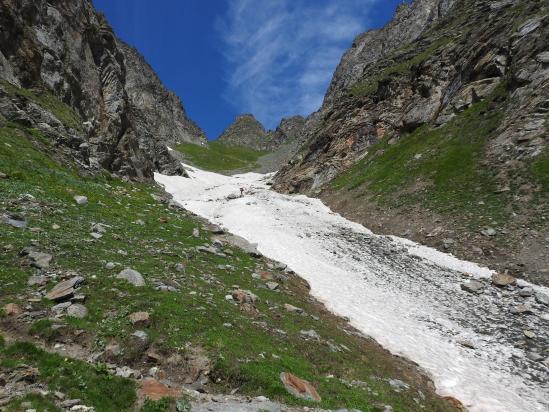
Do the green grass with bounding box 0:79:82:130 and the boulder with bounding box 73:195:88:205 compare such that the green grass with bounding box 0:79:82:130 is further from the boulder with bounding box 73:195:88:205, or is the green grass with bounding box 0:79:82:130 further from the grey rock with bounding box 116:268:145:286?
the grey rock with bounding box 116:268:145:286

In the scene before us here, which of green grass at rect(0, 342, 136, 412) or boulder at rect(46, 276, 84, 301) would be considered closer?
green grass at rect(0, 342, 136, 412)

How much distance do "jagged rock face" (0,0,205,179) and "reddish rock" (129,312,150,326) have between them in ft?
86.6

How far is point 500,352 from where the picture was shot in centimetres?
1980

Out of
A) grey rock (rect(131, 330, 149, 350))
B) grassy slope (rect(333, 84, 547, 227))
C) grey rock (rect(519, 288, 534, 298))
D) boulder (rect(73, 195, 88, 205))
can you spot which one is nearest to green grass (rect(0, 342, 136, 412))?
grey rock (rect(131, 330, 149, 350))

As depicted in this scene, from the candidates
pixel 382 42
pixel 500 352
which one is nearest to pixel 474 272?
pixel 500 352

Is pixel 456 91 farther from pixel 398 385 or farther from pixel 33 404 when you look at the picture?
pixel 33 404

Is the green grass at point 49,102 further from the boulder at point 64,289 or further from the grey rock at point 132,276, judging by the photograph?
the boulder at point 64,289

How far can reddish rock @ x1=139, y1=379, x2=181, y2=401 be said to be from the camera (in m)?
10.9

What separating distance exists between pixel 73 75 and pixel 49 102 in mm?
12034

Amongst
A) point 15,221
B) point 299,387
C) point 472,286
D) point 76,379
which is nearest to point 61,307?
point 76,379

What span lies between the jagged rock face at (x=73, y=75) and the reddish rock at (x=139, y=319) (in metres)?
26.4

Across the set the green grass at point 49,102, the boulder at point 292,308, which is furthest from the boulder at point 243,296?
the green grass at point 49,102

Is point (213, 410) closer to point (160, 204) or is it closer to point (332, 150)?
point (160, 204)

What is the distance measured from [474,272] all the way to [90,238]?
25.5 meters
